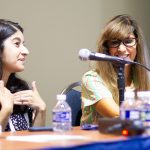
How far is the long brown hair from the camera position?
198cm

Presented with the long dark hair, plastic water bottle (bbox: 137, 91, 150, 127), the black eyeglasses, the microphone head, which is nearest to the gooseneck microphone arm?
the microphone head

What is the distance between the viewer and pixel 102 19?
120 inches

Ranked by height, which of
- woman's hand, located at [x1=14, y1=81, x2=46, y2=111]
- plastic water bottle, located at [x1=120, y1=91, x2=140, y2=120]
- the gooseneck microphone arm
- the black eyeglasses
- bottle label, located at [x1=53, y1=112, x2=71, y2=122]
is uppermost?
the black eyeglasses

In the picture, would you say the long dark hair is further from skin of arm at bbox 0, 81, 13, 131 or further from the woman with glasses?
the woman with glasses

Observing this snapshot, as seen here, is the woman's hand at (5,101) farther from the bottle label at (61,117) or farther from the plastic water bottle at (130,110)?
the plastic water bottle at (130,110)

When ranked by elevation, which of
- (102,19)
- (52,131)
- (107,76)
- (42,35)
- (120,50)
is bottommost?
(52,131)

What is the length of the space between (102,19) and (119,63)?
5.27 feet

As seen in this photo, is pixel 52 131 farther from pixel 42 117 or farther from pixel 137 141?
pixel 42 117

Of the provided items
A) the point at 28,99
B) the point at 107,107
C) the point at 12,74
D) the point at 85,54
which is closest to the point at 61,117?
the point at 85,54

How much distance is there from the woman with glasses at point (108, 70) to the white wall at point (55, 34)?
2.38 feet

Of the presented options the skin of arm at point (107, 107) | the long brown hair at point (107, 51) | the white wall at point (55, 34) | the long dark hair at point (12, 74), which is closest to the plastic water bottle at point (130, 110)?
the skin of arm at point (107, 107)

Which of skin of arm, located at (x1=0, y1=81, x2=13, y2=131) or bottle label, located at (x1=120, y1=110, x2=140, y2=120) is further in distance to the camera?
skin of arm, located at (x1=0, y1=81, x2=13, y2=131)

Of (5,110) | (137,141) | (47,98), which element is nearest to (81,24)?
(47,98)

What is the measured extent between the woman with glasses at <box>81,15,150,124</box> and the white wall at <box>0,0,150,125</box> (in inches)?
28.6
